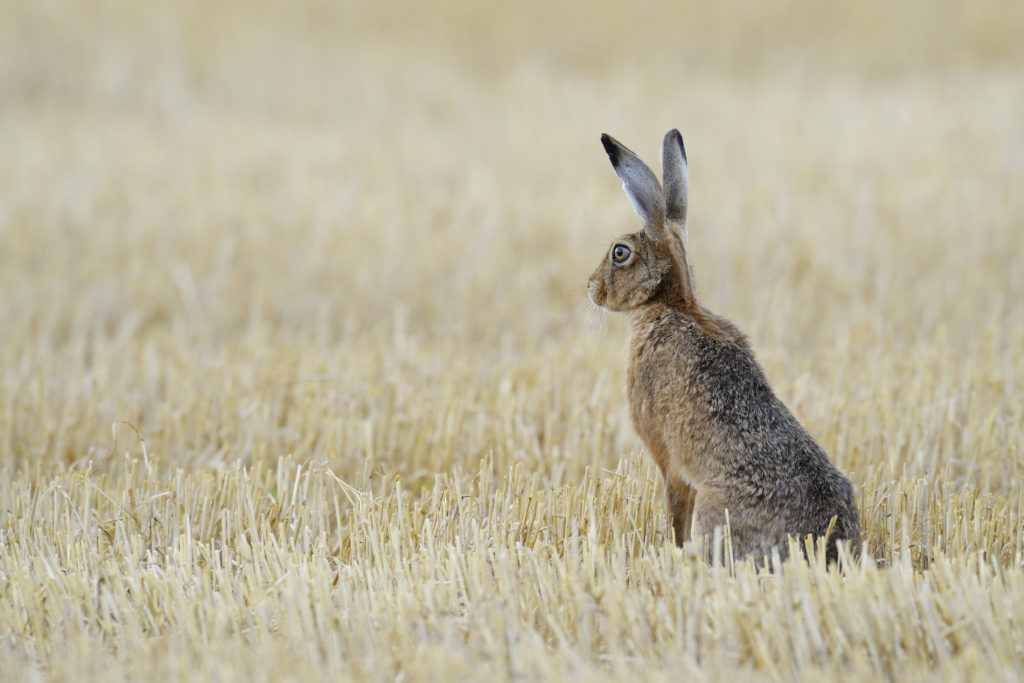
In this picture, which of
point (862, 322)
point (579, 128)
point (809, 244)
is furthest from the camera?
point (579, 128)

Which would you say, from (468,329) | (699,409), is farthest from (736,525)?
(468,329)

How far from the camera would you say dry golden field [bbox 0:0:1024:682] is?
293cm

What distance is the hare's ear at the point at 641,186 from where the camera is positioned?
369 centimetres

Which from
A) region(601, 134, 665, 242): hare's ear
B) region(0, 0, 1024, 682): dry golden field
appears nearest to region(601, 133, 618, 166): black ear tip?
region(601, 134, 665, 242): hare's ear

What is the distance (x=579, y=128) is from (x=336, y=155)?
3.24 meters

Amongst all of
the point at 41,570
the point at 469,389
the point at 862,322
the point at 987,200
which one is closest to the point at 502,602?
the point at 41,570

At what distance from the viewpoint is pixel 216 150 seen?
11.8 m

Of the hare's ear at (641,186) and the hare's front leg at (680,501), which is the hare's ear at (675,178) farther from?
the hare's front leg at (680,501)

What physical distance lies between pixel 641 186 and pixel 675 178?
0.17 m

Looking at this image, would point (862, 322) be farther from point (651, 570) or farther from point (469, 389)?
point (651, 570)

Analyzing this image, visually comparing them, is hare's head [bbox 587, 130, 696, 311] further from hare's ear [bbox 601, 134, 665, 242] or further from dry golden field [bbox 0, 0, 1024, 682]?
dry golden field [bbox 0, 0, 1024, 682]

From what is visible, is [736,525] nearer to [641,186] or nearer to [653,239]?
[653,239]

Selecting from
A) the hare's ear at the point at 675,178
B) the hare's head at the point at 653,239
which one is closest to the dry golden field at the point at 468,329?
the hare's head at the point at 653,239

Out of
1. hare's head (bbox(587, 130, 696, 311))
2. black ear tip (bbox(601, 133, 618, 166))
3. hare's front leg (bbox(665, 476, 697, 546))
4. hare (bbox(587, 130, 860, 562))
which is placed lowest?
hare's front leg (bbox(665, 476, 697, 546))
